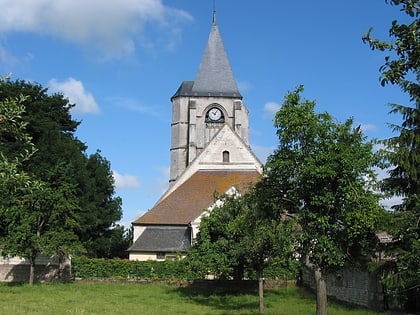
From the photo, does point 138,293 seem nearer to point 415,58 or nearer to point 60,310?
Answer: point 60,310

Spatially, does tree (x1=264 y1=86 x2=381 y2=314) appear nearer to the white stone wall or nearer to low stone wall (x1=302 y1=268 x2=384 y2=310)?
low stone wall (x1=302 y1=268 x2=384 y2=310)

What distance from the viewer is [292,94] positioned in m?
16.4

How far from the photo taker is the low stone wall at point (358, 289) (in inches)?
971

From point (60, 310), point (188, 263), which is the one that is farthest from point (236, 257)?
point (60, 310)

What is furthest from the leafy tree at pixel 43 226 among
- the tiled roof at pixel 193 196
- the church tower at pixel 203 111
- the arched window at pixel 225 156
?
the church tower at pixel 203 111

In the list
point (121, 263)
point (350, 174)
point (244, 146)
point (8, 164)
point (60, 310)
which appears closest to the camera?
point (8, 164)

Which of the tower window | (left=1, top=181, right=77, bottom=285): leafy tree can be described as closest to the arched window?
the tower window

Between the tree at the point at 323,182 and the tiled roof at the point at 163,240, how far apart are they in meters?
25.9

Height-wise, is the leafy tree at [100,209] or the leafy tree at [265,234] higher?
the leafy tree at [100,209]

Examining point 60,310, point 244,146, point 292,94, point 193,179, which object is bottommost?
point 60,310

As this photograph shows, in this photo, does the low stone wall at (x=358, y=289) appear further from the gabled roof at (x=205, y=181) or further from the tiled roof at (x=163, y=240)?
the tiled roof at (x=163, y=240)

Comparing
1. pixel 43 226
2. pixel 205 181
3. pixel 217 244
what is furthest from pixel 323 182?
pixel 205 181

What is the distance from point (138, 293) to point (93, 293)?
7.80 ft

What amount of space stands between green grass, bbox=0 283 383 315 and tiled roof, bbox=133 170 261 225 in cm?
889
